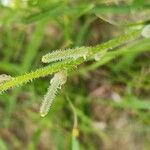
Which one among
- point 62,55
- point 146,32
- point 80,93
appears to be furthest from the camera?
point 80,93

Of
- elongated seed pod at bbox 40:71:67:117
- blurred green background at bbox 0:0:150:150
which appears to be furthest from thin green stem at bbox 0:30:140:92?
blurred green background at bbox 0:0:150:150

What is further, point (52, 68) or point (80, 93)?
point (80, 93)

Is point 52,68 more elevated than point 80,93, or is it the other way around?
point 80,93

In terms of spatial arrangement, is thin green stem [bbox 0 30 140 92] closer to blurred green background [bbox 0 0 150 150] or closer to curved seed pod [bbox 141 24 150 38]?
curved seed pod [bbox 141 24 150 38]

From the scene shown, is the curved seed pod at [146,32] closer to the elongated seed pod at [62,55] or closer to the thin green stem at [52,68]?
the thin green stem at [52,68]

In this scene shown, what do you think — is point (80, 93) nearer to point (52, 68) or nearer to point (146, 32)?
point (146, 32)

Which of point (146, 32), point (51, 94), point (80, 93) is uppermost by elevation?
point (80, 93)

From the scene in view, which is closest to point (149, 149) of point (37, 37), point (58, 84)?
point (37, 37)

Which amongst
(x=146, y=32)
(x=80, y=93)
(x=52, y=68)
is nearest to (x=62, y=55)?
(x=52, y=68)

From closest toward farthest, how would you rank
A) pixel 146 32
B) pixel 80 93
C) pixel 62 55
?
pixel 62 55 < pixel 146 32 < pixel 80 93
